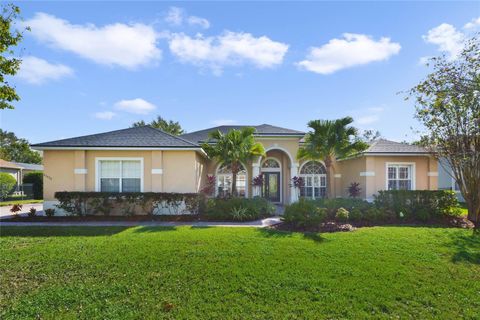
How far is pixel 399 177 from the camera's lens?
1858 centimetres

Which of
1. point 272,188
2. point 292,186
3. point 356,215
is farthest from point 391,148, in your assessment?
point 272,188

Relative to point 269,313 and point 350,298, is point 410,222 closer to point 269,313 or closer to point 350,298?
point 350,298

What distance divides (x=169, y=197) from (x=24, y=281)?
8180 millimetres

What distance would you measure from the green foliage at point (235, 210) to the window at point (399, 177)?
911cm

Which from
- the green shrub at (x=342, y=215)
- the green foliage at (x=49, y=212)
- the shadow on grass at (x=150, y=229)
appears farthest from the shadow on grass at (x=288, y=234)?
the green foliage at (x=49, y=212)

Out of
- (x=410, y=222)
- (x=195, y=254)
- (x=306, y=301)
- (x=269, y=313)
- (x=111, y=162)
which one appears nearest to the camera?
(x=269, y=313)

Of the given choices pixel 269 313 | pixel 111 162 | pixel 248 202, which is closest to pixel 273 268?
pixel 269 313

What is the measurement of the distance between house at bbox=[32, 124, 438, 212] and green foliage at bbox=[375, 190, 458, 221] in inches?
169

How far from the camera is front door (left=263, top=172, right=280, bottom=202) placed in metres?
22.6

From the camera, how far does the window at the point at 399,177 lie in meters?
18.5

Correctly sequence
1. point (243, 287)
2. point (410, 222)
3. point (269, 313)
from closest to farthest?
1. point (269, 313)
2. point (243, 287)
3. point (410, 222)

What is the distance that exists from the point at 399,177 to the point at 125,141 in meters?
17.0

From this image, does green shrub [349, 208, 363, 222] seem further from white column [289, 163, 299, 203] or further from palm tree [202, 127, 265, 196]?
white column [289, 163, 299, 203]

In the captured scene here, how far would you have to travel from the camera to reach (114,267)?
274 inches
